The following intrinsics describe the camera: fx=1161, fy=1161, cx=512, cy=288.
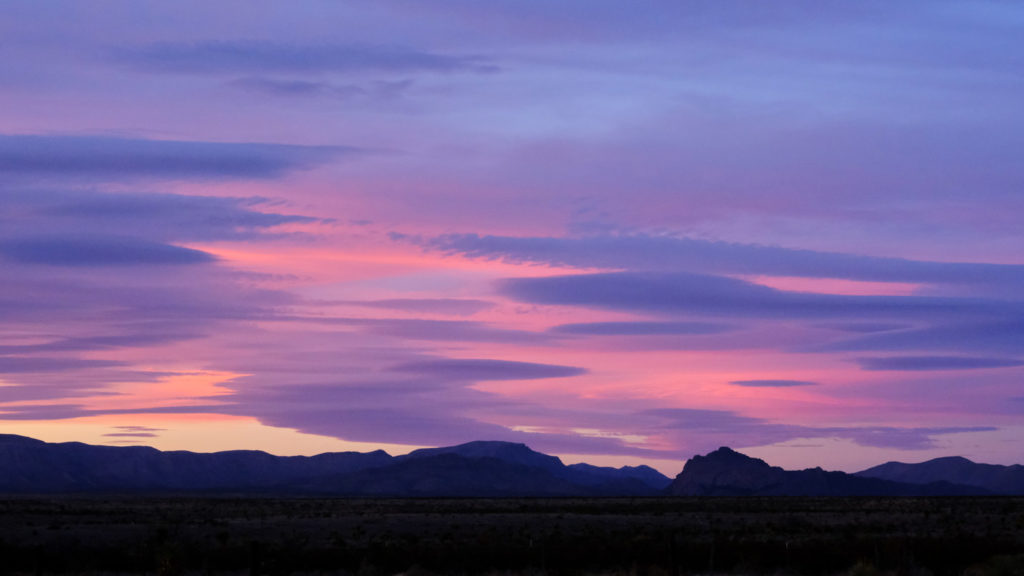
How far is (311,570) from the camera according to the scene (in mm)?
44875

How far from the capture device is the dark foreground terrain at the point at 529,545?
1652 inches

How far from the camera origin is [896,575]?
34656 millimetres

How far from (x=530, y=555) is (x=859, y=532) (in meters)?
29.5

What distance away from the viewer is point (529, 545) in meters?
53.2

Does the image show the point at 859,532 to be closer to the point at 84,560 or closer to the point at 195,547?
the point at 195,547

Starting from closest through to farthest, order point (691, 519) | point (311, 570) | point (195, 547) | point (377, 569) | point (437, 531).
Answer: point (377, 569) → point (311, 570) → point (195, 547) → point (437, 531) → point (691, 519)

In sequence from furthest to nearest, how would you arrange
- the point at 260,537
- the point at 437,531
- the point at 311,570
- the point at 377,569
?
the point at 437,531 < the point at 260,537 < the point at 311,570 < the point at 377,569

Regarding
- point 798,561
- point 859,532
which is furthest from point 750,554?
point 859,532

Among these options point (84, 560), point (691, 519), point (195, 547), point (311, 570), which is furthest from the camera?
point (691, 519)

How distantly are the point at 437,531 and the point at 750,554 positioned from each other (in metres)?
27.4

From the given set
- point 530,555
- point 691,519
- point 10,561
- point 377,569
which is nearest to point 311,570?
point 377,569

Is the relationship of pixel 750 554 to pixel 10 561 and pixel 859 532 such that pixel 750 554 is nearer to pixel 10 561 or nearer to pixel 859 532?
pixel 859 532

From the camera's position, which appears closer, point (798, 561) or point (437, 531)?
point (798, 561)

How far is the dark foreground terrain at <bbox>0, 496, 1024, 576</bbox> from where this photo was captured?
42.0 m
